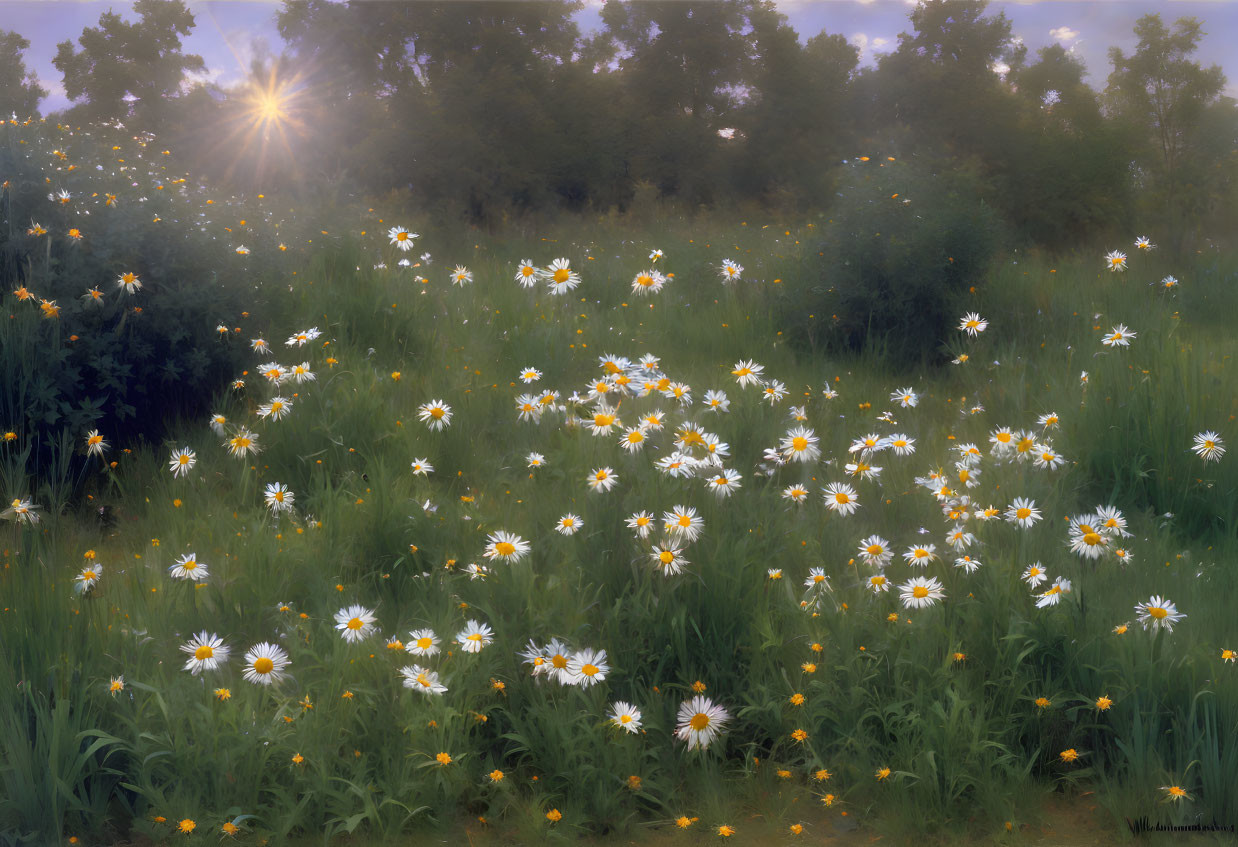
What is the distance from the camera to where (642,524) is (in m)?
2.92

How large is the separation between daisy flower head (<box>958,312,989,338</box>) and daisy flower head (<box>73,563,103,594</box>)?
486cm

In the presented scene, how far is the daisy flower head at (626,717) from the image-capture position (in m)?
2.39

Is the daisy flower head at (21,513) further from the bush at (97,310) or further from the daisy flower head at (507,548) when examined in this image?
the daisy flower head at (507,548)

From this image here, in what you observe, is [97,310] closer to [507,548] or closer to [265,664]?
[265,664]

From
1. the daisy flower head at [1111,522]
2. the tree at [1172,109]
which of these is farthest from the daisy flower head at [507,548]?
the tree at [1172,109]

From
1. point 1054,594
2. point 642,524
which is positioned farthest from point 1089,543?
point 642,524

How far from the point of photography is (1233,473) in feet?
12.0

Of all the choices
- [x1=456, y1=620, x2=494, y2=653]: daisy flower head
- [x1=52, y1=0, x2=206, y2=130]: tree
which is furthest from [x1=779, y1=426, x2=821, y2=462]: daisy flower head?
[x1=52, y1=0, x2=206, y2=130]: tree

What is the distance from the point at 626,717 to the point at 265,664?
113cm

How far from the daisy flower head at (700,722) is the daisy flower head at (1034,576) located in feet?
3.72

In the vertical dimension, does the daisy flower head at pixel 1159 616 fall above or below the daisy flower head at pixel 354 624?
below

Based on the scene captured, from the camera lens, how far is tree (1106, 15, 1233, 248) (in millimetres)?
11414

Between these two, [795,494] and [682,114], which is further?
[682,114]

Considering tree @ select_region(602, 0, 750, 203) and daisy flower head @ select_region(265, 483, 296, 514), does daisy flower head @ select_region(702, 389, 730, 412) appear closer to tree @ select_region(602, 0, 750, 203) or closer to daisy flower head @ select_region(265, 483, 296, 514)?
daisy flower head @ select_region(265, 483, 296, 514)
